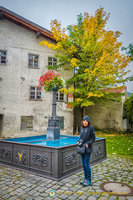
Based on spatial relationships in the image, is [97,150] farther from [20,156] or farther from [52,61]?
[52,61]

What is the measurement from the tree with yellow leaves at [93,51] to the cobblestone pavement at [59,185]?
8655mm

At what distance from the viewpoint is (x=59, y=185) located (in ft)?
15.2

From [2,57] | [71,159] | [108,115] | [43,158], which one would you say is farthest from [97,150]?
[108,115]

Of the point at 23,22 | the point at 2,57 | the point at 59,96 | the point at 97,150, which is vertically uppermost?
the point at 23,22

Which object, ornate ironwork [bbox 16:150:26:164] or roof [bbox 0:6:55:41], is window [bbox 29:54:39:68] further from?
ornate ironwork [bbox 16:150:26:164]

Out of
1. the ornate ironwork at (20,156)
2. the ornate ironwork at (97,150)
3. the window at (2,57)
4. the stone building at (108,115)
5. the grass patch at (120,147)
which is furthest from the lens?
the stone building at (108,115)

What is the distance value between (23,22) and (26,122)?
30.2ft

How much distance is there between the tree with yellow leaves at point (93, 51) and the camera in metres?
13.7

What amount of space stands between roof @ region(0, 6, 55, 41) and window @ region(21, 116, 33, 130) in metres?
8.03

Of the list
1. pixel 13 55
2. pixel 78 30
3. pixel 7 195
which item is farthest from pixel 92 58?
pixel 7 195

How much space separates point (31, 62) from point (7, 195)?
1340 cm

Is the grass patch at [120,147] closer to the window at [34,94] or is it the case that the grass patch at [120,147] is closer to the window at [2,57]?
the window at [34,94]

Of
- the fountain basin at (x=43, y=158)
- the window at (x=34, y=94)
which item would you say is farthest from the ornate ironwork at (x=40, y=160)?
the window at (x=34, y=94)

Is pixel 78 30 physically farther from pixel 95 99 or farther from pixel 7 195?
pixel 7 195
